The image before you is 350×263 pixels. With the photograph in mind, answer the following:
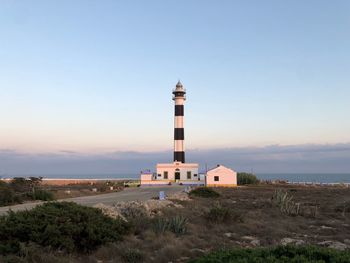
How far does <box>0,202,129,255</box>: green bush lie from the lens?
10.1 metres

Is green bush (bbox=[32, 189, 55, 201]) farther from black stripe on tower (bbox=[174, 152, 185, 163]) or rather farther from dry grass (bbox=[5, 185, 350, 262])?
black stripe on tower (bbox=[174, 152, 185, 163])

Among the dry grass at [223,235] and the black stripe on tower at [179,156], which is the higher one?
the black stripe on tower at [179,156]

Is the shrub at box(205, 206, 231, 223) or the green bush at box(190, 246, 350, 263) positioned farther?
the shrub at box(205, 206, 231, 223)

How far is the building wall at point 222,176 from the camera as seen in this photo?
59122mm

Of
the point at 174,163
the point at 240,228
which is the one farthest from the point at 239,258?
the point at 174,163

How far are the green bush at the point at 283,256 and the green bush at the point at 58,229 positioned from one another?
11.7 feet

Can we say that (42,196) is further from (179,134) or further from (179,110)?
(179,110)

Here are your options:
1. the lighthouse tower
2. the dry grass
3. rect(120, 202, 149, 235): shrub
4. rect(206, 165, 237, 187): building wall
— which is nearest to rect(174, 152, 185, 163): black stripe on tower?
the lighthouse tower

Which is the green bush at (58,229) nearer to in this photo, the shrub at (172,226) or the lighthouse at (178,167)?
the shrub at (172,226)

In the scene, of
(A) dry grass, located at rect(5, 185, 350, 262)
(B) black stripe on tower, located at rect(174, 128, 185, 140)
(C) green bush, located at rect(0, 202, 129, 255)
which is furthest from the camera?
(B) black stripe on tower, located at rect(174, 128, 185, 140)

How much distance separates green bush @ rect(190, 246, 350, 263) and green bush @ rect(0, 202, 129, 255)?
3579 millimetres

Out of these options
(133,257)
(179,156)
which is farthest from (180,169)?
(133,257)

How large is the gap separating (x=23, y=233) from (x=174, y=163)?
5269 cm

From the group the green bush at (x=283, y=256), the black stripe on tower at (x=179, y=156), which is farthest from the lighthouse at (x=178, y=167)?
the green bush at (x=283, y=256)
